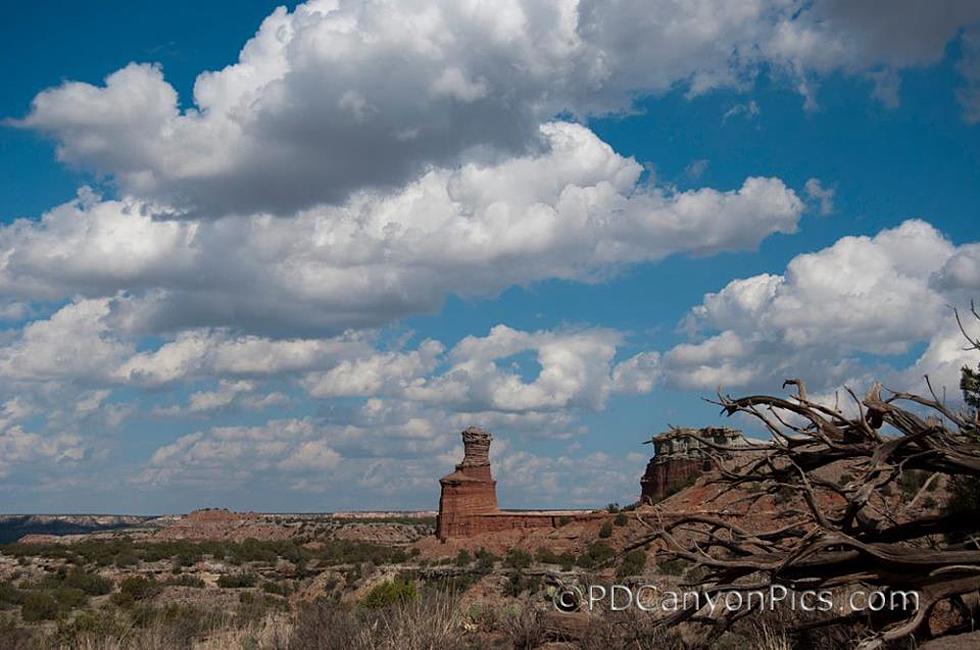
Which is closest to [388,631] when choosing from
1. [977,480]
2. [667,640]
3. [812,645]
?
[667,640]

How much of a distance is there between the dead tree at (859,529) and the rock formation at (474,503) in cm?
5060

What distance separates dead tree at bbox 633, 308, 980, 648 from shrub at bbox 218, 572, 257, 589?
39.0 meters

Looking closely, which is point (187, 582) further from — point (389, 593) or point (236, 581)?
point (389, 593)

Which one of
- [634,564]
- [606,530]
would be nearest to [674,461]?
[606,530]

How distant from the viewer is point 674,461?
64562 millimetres

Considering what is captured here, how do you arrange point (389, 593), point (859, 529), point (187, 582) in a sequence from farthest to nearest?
point (187, 582)
point (389, 593)
point (859, 529)

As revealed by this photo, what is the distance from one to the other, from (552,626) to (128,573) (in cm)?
4234

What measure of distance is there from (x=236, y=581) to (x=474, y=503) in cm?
2350

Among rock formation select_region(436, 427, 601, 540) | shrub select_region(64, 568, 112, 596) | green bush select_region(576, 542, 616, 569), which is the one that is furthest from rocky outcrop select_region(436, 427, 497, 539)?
shrub select_region(64, 568, 112, 596)

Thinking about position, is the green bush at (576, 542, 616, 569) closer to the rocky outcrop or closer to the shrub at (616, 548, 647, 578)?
the shrub at (616, 548, 647, 578)

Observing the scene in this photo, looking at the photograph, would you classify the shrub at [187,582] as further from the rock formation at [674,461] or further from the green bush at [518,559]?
the rock formation at [674,461]

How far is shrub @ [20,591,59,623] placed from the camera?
2822 cm

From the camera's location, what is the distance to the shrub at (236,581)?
4408 centimetres

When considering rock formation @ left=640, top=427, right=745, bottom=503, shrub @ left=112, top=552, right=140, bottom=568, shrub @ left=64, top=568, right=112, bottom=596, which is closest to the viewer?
shrub @ left=64, top=568, right=112, bottom=596
